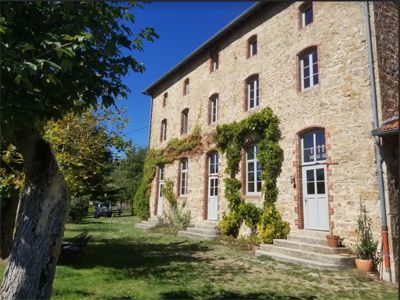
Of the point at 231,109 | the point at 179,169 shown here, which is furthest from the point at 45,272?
the point at 179,169

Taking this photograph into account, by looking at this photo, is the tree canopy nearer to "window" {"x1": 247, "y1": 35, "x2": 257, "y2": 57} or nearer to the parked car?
"window" {"x1": 247, "y1": 35, "x2": 257, "y2": 57}

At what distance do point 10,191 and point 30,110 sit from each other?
5014 mm

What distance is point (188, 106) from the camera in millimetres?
17031

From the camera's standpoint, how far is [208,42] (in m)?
15.4

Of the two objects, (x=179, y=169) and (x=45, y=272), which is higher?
(x=179, y=169)

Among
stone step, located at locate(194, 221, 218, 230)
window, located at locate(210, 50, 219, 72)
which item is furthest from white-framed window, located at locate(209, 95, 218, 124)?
stone step, located at locate(194, 221, 218, 230)

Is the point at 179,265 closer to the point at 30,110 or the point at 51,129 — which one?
the point at 51,129

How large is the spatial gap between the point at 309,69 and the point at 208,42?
641cm

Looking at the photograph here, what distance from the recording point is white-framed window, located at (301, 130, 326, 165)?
957 cm

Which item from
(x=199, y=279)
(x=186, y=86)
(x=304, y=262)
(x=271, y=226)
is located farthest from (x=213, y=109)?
(x=199, y=279)

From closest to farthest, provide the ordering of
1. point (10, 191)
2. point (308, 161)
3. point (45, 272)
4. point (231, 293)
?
point (45, 272), point (231, 293), point (10, 191), point (308, 161)

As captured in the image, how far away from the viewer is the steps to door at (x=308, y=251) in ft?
25.0

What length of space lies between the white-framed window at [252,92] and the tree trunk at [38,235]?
9.72 meters

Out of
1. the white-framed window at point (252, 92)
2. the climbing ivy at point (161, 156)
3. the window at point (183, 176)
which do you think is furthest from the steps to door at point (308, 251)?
the window at point (183, 176)
